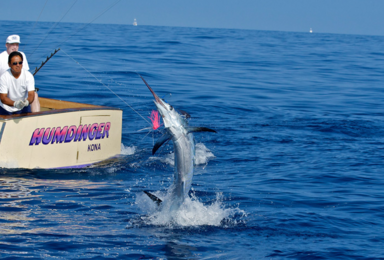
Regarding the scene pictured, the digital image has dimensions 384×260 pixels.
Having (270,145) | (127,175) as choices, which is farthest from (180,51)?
(127,175)

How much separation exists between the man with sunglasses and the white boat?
0.26 meters

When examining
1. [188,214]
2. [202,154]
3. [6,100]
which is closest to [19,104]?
[6,100]

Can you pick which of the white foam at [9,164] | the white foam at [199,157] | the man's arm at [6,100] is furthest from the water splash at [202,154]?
the man's arm at [6,100]

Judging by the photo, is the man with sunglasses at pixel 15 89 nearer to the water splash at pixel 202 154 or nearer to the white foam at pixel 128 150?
the white foam at pixel 128 150

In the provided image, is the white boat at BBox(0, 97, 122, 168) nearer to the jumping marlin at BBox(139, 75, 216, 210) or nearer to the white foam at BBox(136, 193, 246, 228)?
the white foam at BBox(136, 193, 246, 228)

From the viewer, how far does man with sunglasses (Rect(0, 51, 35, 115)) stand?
22.7 ft

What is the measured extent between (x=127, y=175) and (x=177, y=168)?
2.90m

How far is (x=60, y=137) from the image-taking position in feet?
24.2

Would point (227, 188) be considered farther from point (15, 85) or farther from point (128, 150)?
point (15, 85)

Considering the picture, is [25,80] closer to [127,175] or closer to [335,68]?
[127,175]

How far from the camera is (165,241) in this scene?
16.3ft

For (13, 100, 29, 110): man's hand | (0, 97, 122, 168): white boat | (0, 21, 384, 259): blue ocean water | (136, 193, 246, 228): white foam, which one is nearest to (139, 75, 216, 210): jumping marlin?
(136, 193, 246, 228): white foam

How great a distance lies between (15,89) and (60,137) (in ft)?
3.07

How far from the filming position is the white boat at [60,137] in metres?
6.88
